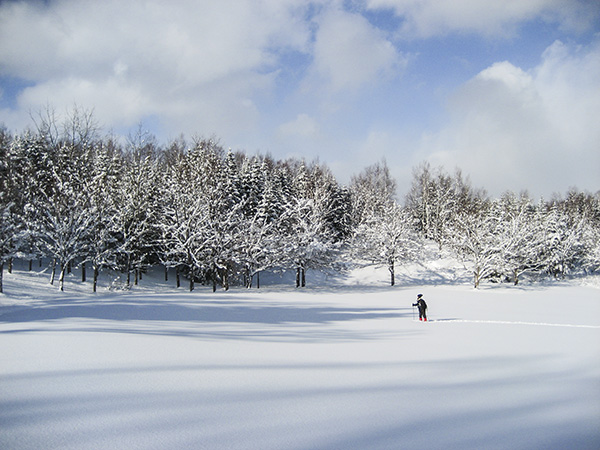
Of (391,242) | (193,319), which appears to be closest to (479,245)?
(391,242)

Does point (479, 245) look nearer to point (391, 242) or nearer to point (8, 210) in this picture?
point (391, 242)

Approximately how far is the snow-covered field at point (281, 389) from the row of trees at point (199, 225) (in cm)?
1908

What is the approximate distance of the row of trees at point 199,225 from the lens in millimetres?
26859

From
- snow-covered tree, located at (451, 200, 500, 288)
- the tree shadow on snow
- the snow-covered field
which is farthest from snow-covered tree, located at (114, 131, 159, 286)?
snow-covered tree, located at (451, 200, 500, 288)

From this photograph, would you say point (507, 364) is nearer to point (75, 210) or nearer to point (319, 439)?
point (319, 439)

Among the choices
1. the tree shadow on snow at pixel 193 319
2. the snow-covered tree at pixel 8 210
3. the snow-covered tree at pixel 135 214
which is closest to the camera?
the tree shadow on snow at pixel 193 319

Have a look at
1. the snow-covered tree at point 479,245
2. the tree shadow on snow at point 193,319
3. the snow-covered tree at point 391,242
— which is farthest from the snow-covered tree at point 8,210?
the snow-covered tree at point 479,245

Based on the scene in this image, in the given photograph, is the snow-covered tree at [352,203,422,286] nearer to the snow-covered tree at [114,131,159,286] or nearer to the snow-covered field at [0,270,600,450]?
the snow-covered tree at [114,131,159,286]

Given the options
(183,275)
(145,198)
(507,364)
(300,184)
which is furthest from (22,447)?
(300,184)

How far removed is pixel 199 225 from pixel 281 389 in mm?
26294

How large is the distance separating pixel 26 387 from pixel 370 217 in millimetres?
45293

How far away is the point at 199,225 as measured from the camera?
1177 inches

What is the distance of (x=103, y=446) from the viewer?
3340 mm

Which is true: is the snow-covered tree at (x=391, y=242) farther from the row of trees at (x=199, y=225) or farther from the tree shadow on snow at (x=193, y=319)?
the tree shadow on snow at (x=193, y=319)
